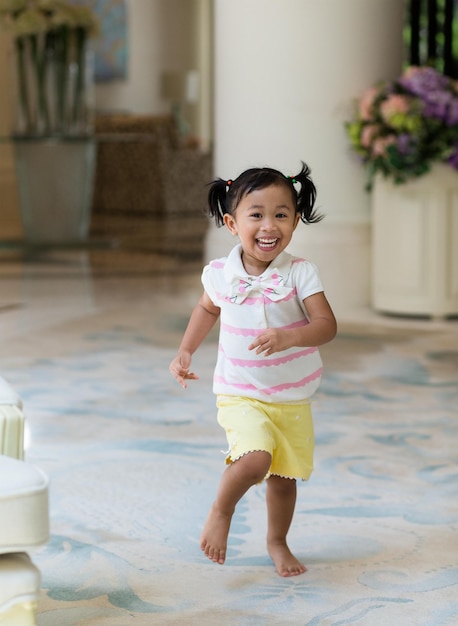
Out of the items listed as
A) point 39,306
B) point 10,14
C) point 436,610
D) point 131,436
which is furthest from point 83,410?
point 10,14

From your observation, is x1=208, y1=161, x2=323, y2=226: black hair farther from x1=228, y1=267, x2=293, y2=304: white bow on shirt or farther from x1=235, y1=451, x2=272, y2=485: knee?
x1=235, y1=451, x2=272, y2=485: knee

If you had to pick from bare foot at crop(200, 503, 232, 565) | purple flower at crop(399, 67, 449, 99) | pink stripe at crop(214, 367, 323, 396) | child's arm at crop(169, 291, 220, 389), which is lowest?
bare foot at crop(200, 503, 232, 565)

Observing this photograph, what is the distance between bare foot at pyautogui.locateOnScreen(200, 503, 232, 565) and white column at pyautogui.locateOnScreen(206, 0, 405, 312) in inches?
147

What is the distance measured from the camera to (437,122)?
563 cm

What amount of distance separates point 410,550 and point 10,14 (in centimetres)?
794

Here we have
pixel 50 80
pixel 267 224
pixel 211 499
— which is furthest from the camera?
pixel 50 80

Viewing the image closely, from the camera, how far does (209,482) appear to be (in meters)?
3.08

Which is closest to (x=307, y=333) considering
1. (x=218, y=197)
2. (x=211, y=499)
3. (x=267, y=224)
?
(x=267, y=224)

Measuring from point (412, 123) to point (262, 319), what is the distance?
3.57m

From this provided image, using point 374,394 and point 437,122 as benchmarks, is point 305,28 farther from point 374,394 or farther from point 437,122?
point 374,394

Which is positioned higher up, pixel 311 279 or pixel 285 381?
pixel 311 279

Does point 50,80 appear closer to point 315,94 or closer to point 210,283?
point 315,94

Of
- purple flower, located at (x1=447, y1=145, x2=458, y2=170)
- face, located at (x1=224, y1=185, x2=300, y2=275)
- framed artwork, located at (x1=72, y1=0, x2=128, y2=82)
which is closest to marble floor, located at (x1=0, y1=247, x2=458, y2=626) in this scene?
face, located at (x1=224, y1=185, x2=300, y2=275)

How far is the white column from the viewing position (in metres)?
5.90
